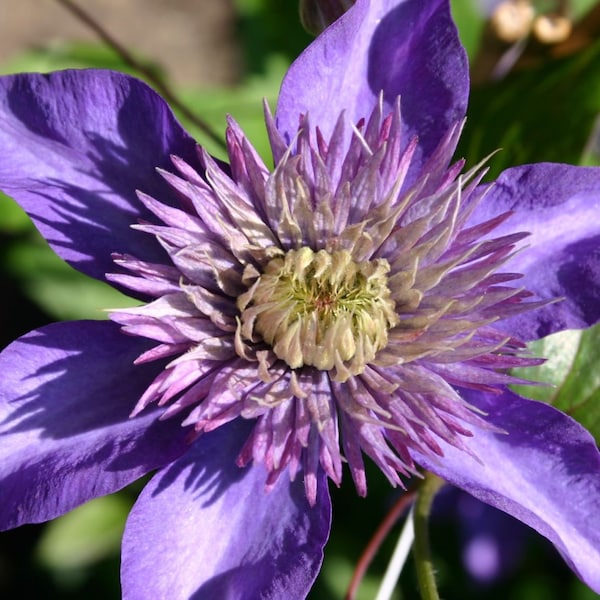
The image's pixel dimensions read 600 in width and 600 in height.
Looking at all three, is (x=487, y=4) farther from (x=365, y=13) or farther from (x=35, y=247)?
(x=35, y=247)

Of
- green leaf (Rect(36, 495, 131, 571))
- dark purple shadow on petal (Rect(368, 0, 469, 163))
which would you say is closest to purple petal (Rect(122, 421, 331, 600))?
dark purple shadow on petal (Rect(368, 0, 469, 163))

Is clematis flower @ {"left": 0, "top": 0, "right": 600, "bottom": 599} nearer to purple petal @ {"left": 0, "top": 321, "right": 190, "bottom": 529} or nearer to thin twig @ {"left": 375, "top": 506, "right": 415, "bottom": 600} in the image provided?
purple petal @ {"left": 0, "top": 321, "right": 190, "bottom": 529}

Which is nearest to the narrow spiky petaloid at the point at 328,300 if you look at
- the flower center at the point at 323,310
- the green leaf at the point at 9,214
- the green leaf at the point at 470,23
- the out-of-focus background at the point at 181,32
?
the flower center at the point at 323,310

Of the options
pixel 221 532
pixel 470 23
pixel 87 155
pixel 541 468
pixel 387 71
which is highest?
pixel 470 23

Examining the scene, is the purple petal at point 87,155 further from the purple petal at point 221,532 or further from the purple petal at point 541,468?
the purple petal at point 541,468

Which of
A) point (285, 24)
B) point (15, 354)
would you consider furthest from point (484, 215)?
point (285, 24)

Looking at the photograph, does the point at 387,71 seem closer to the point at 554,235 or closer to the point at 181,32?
the point at 554,235

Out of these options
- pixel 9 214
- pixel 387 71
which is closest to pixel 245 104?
pixel 9 214
